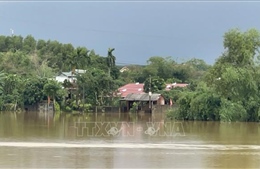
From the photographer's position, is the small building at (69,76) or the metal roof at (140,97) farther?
the small building at (69,76)

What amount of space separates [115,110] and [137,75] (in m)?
23.0

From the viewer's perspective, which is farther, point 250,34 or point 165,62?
point 165,62

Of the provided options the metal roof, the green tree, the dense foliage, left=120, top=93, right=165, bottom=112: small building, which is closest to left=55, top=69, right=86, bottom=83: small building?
the green tree

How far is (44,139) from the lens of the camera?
20.7 metres

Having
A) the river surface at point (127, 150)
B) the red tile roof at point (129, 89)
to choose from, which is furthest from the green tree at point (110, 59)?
the river surface at point (127, 150)

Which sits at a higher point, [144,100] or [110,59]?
[110,59]

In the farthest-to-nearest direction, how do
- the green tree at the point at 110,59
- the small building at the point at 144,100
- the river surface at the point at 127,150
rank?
the green tree at the point at 110,59, the small building at the point at 144,100, the river surface at the point at 127,150

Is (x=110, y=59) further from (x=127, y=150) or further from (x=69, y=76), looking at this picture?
(x=127, y=150)

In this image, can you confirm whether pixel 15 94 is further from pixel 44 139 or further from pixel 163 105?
pixel 44 139

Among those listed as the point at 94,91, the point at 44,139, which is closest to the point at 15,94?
the point at 94,91

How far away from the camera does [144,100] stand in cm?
5238

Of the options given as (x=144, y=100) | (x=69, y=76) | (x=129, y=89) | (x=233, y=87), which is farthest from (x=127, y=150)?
(x=69, y=76)

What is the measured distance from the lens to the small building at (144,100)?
5212 centimetres

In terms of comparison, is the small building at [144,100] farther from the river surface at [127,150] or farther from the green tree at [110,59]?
the river surface at [127,150]
